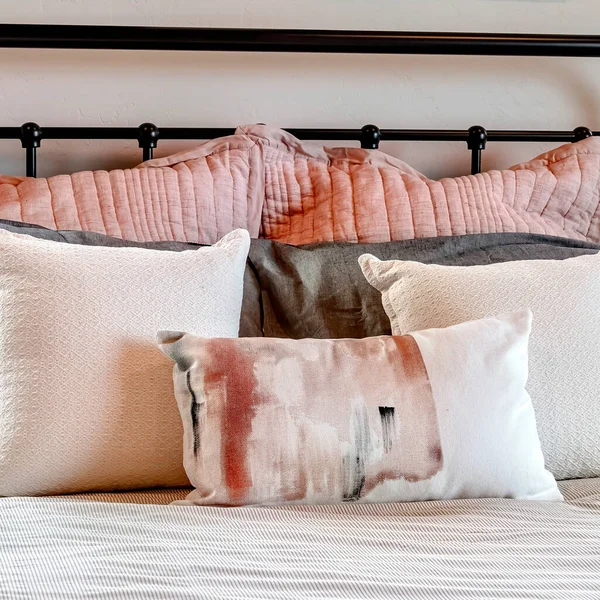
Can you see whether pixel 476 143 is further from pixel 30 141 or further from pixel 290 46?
pixel 30 141

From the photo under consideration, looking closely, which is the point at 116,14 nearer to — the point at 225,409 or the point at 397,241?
the point at 397,241

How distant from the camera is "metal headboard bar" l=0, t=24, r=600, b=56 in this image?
165cm

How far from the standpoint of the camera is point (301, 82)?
1.86 meters

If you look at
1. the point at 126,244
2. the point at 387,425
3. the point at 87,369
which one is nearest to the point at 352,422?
the point at 387,425

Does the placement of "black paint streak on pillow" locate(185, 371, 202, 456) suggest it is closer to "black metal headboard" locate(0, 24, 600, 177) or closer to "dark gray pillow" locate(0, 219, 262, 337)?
"dark gray pillow" locate(0, 219, 262, 337)

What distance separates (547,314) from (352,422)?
0.38 metres

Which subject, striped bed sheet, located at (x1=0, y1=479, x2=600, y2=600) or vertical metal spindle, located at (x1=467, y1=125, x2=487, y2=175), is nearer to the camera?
striped bed sheet, located at (x1=0, y1=479, x2=600, y2=600)

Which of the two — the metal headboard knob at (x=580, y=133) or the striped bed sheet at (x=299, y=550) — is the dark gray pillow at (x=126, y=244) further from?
the metal headboard knob at (x=580, y=133)

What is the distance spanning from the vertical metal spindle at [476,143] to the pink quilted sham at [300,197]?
0.56 ft

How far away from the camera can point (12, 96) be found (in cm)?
178

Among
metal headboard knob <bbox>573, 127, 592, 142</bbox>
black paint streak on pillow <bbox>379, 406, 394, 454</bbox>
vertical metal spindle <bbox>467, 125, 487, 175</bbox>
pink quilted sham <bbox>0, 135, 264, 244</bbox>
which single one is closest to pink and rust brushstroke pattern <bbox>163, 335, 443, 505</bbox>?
black paint streak on pillow <bbox>379, 406, 394, 454</bbox>

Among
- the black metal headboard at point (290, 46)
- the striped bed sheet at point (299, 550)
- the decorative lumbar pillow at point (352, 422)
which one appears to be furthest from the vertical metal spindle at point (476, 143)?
the striped bed sheet at point (299, 550)

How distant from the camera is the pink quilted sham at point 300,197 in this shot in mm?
1492

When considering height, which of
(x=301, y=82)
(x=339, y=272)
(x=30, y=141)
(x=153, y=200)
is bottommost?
(x=339, y=272)
